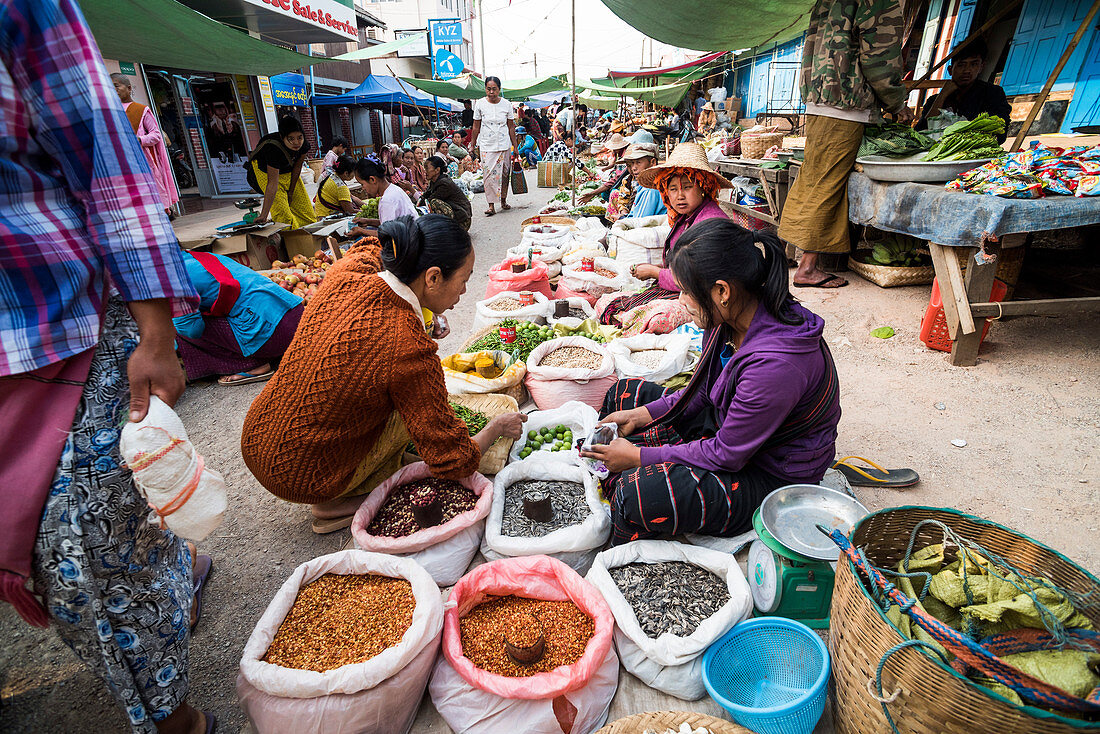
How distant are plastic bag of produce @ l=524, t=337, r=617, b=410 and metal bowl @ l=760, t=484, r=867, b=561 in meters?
1.31

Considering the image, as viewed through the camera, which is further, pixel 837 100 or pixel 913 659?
pixel 837 100

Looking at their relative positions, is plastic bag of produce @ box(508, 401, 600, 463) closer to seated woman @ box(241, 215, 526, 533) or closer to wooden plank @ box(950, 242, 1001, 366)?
seated woman @ box(241, 215, 526, 533)

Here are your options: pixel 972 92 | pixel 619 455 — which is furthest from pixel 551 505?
pixel 972 92

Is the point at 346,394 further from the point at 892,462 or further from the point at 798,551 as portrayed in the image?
the point at 892,462

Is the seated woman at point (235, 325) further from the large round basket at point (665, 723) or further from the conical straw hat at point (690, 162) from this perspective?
the large round basket at point (665, 723)

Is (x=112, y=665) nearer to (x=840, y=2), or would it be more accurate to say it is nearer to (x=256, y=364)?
(x=256, y=364)

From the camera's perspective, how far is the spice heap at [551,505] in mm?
2090

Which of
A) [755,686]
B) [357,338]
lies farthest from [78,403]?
[755,686]

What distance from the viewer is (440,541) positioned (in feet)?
6.46

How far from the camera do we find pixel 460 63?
636 inches

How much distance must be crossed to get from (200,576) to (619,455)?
1662 mm

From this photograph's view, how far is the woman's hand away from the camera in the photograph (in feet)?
6.38

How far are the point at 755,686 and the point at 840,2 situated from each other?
4433mm

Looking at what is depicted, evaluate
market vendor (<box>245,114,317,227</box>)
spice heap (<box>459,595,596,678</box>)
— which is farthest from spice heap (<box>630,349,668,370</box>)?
market vendor (<box>245,114,317,227</box>)
